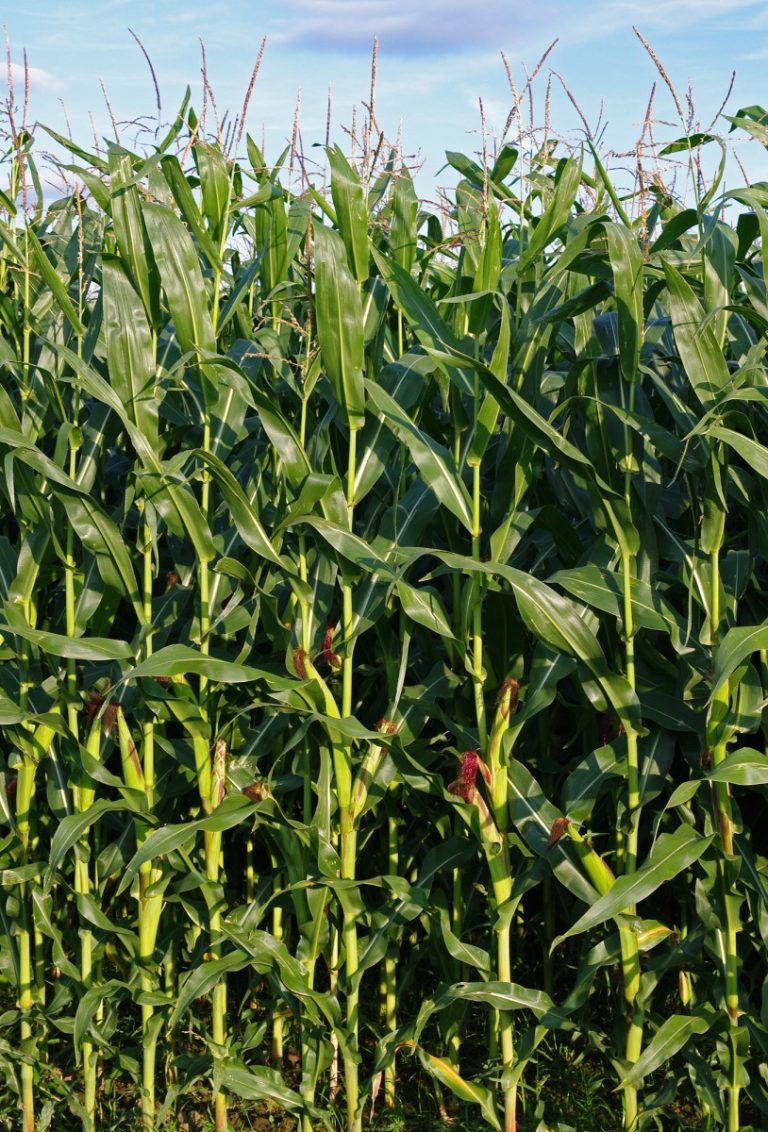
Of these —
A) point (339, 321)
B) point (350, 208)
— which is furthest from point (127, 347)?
point (350, 208)

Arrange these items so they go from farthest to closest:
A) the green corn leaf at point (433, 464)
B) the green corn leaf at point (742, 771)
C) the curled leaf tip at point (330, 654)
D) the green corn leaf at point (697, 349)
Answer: the curled leaf tip at point (330, 654) < the green corn leaf at point (433, 464) < the green corn leaf at point (697, 349) < the green corn leaf at point (742, 771)

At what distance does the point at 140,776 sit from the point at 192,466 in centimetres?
104

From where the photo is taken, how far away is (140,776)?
3.49 meters

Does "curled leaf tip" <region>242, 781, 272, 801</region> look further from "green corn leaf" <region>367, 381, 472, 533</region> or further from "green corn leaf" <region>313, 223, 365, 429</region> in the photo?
"green corn leaf" <region>313, 223, 365, 429</region>

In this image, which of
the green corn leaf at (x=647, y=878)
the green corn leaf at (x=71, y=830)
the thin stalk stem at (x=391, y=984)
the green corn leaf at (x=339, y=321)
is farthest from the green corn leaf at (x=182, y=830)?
the green corn leaf at (x=339, y=321)

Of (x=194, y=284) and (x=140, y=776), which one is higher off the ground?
(x=194, y=284)

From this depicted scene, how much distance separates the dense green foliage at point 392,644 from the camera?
3.06 meters

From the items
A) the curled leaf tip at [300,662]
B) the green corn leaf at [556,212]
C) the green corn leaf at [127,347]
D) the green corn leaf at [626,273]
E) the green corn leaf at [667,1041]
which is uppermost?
the green corn leaf at [556,212]

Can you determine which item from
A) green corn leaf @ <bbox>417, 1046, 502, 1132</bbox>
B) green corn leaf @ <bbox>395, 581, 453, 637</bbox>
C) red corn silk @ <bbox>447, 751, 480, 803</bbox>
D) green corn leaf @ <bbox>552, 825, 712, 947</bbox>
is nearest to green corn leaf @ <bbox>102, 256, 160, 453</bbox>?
green corn leaf @ <bbox>395, 581, 453, 637</bbox>

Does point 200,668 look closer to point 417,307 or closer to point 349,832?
point 349,832

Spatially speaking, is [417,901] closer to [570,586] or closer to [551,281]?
[570,586]

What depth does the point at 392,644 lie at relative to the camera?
3.49m

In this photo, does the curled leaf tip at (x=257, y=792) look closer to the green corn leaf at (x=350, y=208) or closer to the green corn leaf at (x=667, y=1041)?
the green corn leaf at (x=667, y=1041)

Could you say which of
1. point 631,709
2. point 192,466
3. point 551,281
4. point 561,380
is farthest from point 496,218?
point 631,709
